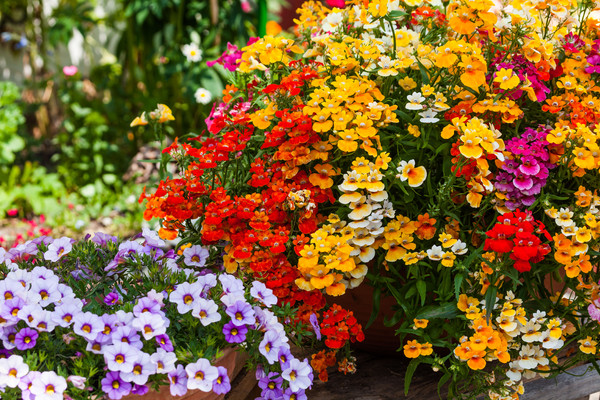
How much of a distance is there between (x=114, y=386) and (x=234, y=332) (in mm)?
201

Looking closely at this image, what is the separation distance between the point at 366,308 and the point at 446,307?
20 centimetres

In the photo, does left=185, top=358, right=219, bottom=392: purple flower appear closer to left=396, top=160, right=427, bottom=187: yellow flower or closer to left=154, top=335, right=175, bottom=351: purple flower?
left=154, top=335, right=175, bottom=351: purple flower

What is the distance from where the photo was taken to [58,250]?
119cm

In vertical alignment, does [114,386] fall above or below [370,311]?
above

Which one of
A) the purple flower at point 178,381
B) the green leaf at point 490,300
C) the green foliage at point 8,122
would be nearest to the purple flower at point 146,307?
the purple flower at point 178,381

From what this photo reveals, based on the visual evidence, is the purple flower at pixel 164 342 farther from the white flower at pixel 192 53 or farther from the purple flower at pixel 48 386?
the white flower at pixel 192 53

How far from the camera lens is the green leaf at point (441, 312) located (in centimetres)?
112

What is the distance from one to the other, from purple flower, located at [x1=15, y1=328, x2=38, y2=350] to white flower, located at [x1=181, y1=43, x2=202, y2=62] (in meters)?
2.72

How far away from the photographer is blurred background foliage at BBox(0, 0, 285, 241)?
3557 millimetres

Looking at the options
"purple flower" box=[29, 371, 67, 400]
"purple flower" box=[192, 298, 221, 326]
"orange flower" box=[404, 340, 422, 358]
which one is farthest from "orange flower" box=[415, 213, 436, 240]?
"purple flower" box=[29, 371, 67, 400]

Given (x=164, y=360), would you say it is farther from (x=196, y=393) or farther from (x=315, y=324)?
(x=315, y=324)

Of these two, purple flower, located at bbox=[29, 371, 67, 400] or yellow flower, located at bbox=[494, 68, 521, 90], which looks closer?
purple flower, located at bbox=[29, 371, 67, 400]

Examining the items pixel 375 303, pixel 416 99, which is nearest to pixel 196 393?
pixel 375 303

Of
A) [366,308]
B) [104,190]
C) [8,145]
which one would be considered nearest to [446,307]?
[366,308]
